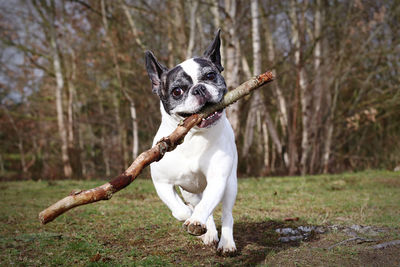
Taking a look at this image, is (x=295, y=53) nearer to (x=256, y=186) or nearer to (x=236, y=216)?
(x=256, y=186)

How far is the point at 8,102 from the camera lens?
20.1 meters

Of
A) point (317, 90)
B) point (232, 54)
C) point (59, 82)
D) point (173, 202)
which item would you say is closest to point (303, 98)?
point (317, 90)

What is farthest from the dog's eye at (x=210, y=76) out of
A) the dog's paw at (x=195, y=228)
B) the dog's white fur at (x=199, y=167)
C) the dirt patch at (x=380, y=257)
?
the dirt patch at (x=380, y=257)

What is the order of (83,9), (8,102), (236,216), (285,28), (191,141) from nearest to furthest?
1. (191,141)
2. (236,216)
3. (285,28)
4. (83,9)
5. (8,102)

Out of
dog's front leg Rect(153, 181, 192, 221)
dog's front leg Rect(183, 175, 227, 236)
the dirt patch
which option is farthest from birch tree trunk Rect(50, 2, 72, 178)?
the dirt patch

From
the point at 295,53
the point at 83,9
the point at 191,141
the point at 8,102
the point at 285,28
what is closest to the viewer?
the point at 191,141

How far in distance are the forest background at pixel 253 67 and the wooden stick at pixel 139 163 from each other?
7327 mm

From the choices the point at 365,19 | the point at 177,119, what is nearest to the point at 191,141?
the point at 177,119

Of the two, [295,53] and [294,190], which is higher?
[295,53]

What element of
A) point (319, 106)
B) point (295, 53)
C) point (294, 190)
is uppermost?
point (295, 53)

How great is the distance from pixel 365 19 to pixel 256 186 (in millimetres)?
8052

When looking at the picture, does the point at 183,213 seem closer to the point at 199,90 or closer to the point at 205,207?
the point at 205,207

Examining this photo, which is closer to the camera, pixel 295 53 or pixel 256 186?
pixel 256 186

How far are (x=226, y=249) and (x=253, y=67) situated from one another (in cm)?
912
